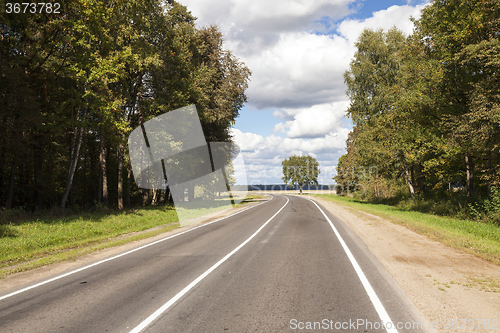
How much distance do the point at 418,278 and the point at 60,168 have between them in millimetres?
31474

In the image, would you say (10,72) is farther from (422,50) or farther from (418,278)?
(422,50)

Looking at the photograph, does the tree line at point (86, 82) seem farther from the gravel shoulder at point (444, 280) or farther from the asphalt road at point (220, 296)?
the gravel shoulder at point (444, 280)

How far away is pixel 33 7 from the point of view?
1545 cm

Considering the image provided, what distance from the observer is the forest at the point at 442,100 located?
14914 millimetres

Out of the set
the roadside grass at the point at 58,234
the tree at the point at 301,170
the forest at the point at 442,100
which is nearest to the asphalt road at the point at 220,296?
the roadside grass at the point at 58,234

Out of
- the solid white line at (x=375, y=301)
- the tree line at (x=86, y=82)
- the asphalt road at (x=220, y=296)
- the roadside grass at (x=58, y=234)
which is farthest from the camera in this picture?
the tree line at (x=86, y=82)

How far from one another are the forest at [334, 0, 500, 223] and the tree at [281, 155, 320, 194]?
6414cm

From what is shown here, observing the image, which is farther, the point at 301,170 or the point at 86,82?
the point at 301,170

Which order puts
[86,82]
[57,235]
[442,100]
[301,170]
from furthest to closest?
[301,170] → [442,100] → [86,82] → [57,235]

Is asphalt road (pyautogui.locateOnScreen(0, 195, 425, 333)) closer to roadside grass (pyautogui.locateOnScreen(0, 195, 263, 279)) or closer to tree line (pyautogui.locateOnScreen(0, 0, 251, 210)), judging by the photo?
roadside grass (pyautogui.locateOnScreen(0, 195, 263, 279))

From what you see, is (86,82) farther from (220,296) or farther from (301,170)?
(301,170)

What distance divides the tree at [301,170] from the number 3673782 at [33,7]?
86.3m

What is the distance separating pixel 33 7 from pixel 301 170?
87.8m

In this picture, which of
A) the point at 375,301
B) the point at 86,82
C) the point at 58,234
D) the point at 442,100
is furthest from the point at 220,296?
the point at 442,100
